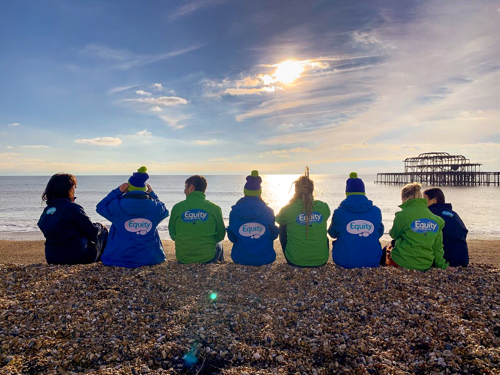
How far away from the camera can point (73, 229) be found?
19.1 feet

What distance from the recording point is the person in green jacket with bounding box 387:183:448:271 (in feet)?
18.2

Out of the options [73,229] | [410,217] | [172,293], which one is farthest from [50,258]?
[410,217]

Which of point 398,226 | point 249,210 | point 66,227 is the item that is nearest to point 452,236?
point 398,226

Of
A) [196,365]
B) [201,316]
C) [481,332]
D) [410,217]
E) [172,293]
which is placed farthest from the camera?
[410,217]

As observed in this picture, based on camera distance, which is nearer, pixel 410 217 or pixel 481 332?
pixel 481 332

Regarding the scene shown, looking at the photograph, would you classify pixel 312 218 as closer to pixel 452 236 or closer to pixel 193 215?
pixel 193 215

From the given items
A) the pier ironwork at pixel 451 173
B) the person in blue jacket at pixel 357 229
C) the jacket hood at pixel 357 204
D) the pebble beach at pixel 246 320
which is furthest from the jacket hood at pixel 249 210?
the pier ironwork at pixel 451 173

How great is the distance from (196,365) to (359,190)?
387 cm

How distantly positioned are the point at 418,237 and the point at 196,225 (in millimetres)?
3853

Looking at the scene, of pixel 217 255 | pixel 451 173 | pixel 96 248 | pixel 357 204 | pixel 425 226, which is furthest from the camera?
pixel 451 173

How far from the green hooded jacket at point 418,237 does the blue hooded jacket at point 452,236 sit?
0.33 meters

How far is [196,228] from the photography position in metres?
5.91

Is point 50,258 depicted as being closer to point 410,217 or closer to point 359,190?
point 359,190

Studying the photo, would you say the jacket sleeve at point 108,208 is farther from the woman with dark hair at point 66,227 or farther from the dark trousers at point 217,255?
the dark trousers at point 217,255
